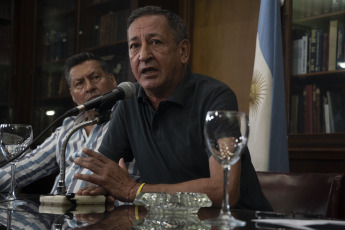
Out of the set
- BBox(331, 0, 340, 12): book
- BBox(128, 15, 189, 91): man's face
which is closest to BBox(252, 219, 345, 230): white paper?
BBox(128, 15, 189, 91): man's face

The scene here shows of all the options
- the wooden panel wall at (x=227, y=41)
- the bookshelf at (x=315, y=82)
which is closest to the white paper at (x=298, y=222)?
the bookshelf at (x=315, y=82)

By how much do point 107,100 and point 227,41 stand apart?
234cm

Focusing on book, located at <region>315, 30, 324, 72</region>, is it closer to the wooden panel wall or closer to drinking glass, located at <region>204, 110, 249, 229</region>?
the wooden panel wall

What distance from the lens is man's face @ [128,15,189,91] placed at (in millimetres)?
2020

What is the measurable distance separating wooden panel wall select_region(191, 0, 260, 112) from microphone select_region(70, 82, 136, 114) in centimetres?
207

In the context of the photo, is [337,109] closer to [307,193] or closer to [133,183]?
[307,193]

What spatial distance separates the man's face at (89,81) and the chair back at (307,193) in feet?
4.35

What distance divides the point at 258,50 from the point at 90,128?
1037mm

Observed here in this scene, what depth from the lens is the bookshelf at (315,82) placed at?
272 cm

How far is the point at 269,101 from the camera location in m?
2.83

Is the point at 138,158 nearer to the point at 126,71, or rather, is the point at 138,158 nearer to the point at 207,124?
the point at 207,124

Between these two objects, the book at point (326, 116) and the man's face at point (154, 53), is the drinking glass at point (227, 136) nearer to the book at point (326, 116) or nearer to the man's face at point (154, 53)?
the man's face at point (154, 53)

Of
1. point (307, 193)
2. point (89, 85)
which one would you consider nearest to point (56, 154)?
point (89, 85)

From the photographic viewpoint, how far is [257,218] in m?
1.07
